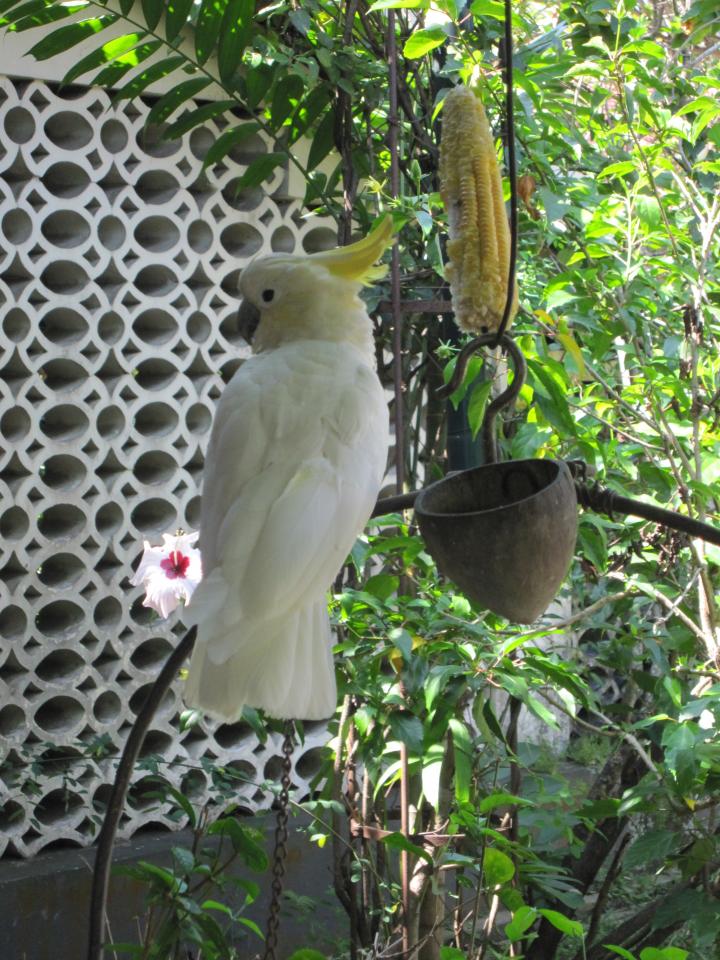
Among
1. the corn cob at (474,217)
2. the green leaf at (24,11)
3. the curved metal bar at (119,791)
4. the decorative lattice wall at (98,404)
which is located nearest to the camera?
the corn cob at (474,217)

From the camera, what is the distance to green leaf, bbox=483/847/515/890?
164cm

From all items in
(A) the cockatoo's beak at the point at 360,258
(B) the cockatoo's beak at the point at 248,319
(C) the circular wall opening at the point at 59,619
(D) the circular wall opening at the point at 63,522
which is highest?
(A) the cockatoo's beak at the point at 360,258

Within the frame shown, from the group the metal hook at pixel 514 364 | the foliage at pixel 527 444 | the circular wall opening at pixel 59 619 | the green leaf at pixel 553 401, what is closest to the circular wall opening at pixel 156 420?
the circular wall opening at pixel 59 619

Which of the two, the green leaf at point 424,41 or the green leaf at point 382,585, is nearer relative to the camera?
the green leaf at point 424,41

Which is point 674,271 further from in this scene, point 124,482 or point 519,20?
point 124,482

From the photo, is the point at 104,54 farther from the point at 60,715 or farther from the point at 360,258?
the point at 60,715

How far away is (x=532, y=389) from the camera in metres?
1.91

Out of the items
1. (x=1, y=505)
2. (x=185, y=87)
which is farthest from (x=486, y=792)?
(x=185, y=87)

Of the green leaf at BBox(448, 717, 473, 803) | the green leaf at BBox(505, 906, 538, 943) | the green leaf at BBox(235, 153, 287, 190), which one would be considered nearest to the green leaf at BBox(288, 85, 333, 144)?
the green leaf at BBox(235, 153, 287, 190)

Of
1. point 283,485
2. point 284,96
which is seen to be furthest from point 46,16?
point 283,485

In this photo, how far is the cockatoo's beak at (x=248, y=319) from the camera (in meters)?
1.52

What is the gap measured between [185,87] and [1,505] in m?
Result: 0.91

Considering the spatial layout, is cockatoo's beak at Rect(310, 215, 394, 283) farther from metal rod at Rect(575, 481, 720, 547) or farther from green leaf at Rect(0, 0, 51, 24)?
green leaf at Rect(0, 0, 51, 24)

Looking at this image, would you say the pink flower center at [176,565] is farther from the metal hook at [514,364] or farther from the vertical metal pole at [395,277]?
the metal hook at [514,364]
